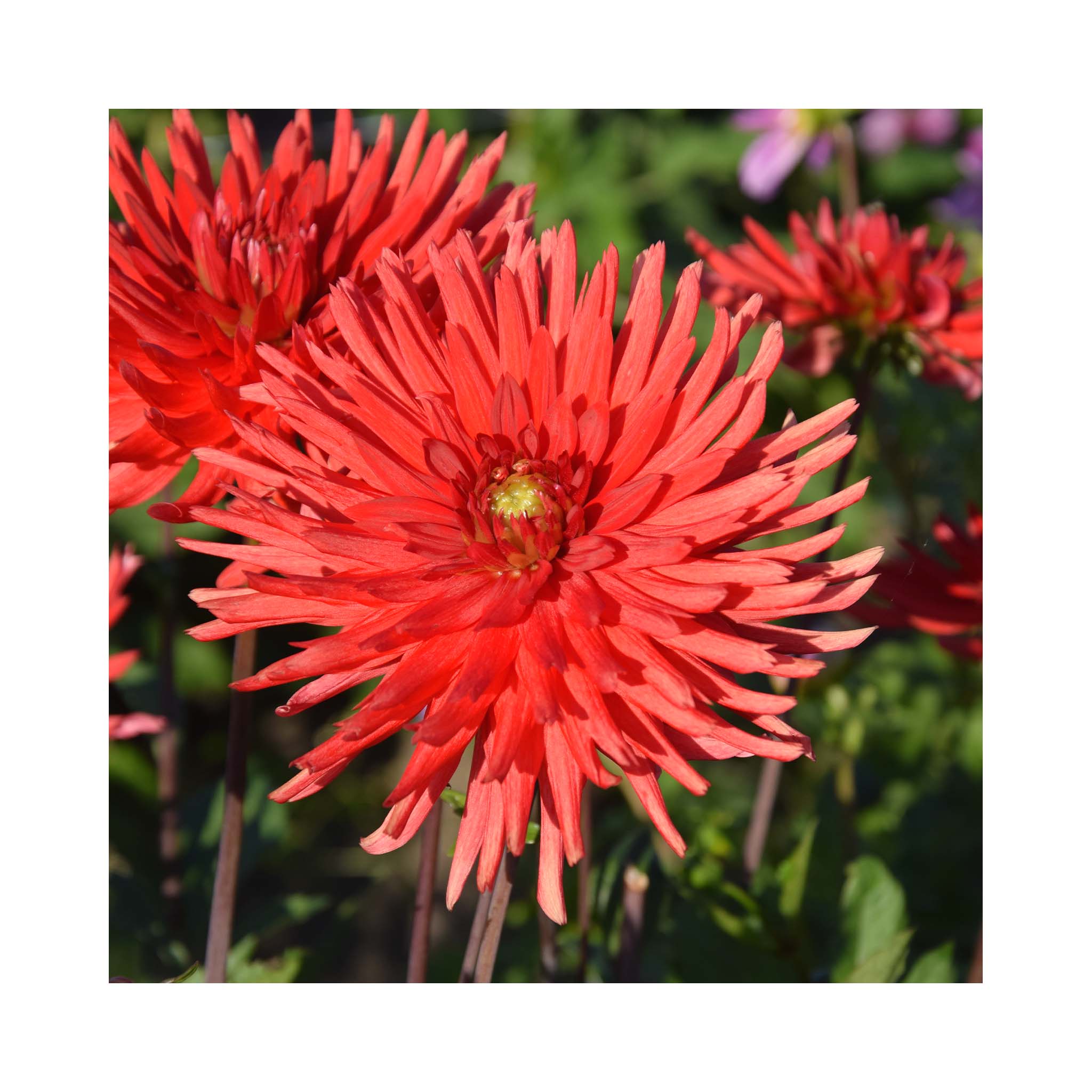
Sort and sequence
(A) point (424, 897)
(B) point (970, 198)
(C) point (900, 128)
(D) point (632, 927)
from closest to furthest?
(A) point (424, 897) → (D) point (632, 927) → (B) point (970, 198) → (C) point (900, 128)

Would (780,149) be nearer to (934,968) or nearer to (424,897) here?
(934,968)

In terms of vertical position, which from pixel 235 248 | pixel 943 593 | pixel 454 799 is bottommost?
pixel 454 799

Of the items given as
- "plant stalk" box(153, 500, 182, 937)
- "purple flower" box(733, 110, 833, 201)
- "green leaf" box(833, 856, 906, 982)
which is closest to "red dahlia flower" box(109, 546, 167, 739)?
"plant stalk" box(153, 500, 182, 937)

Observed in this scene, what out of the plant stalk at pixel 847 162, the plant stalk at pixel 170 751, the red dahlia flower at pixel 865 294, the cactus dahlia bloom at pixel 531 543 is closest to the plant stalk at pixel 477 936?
the cactus dahlia bloom at pixel 531 543

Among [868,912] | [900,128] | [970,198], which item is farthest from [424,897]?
[900,128]

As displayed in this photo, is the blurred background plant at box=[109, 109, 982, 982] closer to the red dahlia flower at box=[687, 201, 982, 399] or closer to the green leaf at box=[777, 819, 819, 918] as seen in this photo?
the green leaf at box=[777, 819, 819, 918]
